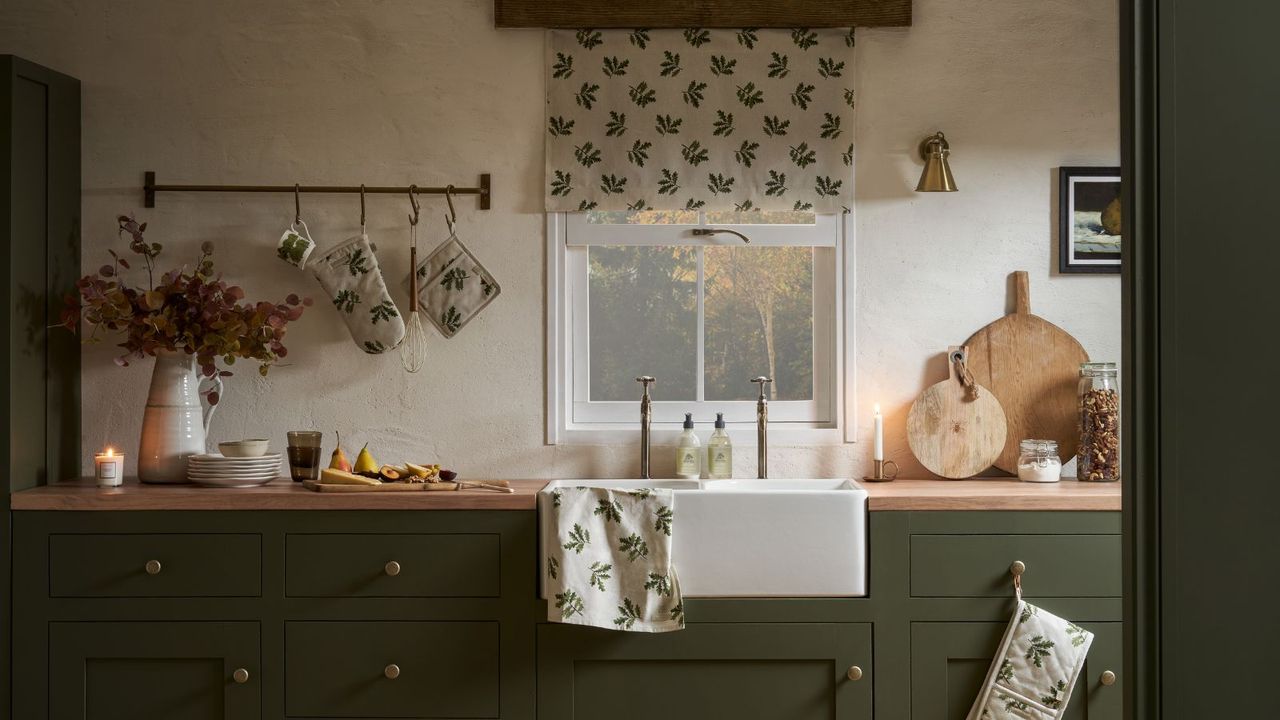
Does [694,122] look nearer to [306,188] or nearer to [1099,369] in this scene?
[306,188]

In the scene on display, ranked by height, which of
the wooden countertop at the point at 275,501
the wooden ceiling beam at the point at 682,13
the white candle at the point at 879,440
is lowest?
Result: the wooden countertop at the point at 275,501

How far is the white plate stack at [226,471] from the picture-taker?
2500 millimetres

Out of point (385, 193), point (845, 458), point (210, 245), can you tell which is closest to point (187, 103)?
point (210, 245)

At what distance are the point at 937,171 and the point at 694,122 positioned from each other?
2.32ft

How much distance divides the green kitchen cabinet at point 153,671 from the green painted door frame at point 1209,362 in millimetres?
2152

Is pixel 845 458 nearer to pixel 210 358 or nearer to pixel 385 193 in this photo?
pixel 385 193

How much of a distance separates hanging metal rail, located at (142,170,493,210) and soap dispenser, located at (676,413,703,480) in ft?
2.88

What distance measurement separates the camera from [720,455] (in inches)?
109

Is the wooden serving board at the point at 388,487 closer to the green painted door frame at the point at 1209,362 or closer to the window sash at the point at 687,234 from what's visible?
the window sash at the point at 687,234

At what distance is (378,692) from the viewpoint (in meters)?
2.38

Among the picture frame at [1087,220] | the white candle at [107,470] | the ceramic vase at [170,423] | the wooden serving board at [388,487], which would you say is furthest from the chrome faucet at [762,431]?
the white candle at [107,470]

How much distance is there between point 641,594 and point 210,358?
131 cm

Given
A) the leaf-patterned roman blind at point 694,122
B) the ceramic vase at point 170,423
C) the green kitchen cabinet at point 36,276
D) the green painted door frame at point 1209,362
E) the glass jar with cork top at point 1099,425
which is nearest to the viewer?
the green painted door frame at point 1209,362

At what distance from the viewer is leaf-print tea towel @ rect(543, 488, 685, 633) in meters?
2.30
